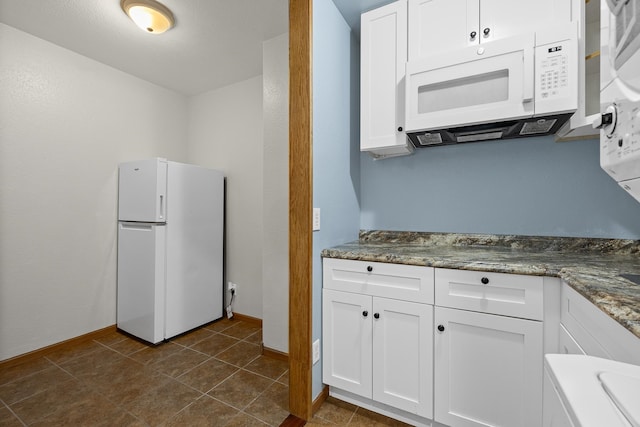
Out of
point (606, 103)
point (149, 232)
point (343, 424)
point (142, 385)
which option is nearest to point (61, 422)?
point (142, 385)

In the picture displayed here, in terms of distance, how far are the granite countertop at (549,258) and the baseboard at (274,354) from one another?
1059 mm

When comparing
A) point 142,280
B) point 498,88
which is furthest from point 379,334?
point 142,280

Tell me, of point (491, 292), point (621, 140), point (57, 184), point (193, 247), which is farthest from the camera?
point (193, 247)

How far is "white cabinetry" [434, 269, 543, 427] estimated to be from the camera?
3.79 ft

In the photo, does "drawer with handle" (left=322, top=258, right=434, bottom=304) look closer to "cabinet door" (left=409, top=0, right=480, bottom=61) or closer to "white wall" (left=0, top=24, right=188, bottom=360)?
"cabinet door" (left=409, top=0, right=480, bottom=61)

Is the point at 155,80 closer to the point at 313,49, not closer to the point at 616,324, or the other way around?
the point at 313,49

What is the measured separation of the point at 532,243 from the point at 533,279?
0.64m

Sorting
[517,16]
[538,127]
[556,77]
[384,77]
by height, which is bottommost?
[538,127]

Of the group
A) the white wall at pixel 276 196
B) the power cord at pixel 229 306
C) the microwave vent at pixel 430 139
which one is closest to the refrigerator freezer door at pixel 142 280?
the power cord at pixel 229 306

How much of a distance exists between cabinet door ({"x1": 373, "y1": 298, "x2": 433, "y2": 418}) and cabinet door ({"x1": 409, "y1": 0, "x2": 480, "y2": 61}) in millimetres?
1409

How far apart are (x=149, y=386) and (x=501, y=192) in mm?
2584

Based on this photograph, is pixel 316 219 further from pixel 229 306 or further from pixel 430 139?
pixel 229 306

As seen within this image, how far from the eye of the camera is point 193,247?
268cm

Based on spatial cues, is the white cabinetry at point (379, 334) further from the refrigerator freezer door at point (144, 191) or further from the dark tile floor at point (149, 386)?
the refrigerator freezer door at point (144, 191)
